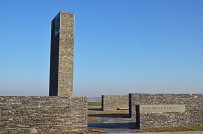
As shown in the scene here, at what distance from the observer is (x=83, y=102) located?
20906 mm

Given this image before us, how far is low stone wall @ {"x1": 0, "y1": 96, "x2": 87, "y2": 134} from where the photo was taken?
746 inches

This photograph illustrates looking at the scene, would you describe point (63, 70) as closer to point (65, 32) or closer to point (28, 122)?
point (65, 32)

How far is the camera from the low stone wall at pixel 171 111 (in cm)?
2215

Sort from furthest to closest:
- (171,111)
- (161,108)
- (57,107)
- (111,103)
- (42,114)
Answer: (111,103)
(171,111)
(161,108)
(57,107)
(42,114)

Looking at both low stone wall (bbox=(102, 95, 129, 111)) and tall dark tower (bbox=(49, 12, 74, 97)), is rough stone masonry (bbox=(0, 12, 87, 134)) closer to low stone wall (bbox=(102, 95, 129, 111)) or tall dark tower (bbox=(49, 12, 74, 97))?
tall dark tower (bbox=(49, 12, 74, 97))

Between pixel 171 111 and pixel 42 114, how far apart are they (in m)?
10.1

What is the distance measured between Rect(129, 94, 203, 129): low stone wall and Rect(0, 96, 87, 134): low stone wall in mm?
4799

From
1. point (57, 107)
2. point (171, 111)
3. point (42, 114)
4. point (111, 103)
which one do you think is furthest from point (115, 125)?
point (111, 103)

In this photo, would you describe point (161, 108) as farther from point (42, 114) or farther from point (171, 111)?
point (42, 114)

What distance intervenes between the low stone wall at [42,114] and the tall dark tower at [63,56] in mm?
2545

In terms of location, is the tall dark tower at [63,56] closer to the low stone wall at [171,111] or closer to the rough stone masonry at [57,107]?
the rough stone masonry at [57,107]

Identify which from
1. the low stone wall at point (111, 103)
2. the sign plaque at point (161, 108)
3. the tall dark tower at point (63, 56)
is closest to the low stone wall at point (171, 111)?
the sign plaque at point (161, 108)

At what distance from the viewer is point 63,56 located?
23094mm

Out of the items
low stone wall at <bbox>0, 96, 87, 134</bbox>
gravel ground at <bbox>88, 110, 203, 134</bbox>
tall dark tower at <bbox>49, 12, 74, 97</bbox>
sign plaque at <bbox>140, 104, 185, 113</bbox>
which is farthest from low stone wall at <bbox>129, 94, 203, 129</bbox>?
tall dark tower at <bbox>49, 12, 74, 97</bbox>
